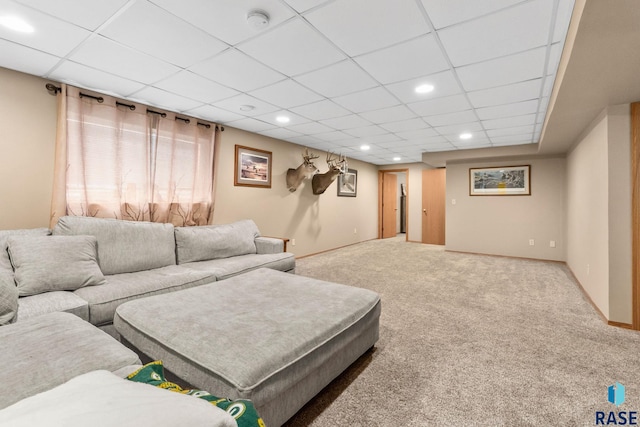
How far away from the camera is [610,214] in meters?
2.72

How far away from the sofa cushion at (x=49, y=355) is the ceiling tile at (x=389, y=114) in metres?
3.45

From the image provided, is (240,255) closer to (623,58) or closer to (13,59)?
(13,59)

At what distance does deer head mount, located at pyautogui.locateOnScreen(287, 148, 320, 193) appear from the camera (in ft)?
17.4

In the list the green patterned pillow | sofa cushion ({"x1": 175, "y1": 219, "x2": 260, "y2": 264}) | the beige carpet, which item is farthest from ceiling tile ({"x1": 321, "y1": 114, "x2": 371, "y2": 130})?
the green patterned pillow

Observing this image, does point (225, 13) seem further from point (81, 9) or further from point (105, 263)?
point (105, 263)

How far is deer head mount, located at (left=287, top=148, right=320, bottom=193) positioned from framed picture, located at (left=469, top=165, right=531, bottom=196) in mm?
3793

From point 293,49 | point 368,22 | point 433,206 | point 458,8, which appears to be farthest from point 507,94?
point 433,206

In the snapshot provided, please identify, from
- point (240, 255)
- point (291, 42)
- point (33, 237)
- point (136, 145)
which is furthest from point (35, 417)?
point (136, 145)

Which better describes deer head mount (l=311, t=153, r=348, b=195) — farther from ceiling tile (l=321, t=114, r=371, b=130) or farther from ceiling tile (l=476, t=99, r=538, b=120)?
ceiling tile (l=476, t=99, r=538, b=120)

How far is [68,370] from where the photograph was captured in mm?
1070

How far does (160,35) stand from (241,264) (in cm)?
216

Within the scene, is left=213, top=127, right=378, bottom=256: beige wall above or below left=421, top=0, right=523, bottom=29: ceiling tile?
below

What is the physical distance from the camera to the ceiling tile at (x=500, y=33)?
1.74 metres

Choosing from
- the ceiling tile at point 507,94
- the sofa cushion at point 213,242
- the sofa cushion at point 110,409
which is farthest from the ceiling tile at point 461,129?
the sofa cushion at point 110,409
